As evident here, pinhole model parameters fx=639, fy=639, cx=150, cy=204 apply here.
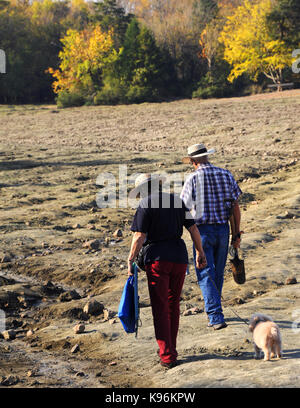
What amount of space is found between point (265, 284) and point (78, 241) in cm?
420

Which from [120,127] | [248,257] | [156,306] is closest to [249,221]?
[248,257]

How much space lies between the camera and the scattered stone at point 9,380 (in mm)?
5656

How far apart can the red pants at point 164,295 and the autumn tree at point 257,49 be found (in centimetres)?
3513

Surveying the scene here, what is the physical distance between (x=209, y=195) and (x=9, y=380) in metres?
2.56

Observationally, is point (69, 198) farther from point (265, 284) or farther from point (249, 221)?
point (265, 284)

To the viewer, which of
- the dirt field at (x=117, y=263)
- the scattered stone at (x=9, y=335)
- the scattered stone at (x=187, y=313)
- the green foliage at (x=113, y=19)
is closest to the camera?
the dirt field at (x=117, y=263)

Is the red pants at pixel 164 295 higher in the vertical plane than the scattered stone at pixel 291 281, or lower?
higher

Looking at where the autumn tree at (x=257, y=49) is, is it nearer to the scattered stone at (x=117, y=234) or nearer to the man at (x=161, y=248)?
the scattered stone at (x=117, y=234)

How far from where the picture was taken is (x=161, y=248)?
5.52 m

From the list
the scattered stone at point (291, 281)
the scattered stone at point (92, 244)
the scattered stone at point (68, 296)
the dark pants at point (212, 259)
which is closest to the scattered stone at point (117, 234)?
the scattered stone at point (92, 244)

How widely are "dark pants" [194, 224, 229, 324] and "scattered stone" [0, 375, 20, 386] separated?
6.49 ft

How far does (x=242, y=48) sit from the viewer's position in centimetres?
4050

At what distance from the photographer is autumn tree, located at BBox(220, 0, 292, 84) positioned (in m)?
39.2

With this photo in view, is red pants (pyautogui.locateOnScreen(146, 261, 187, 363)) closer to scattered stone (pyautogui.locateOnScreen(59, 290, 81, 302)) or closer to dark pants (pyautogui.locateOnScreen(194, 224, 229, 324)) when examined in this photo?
dark pants (pyautogui.locateOnScreen(194, 224, 229, 324))
